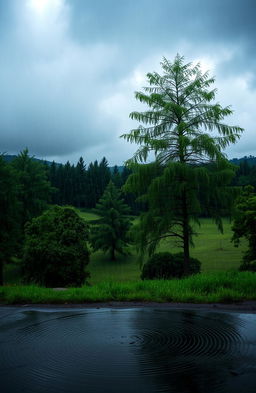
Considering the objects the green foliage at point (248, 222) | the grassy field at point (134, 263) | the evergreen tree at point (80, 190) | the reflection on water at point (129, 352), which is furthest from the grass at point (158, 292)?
the evergreen tree at point (80, 190)

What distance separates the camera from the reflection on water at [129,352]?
404 centimetres

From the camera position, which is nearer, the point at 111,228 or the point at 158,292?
the point at 158,292

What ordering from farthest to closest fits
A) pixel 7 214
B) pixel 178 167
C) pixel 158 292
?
1. pixel 7 214
2. pixel 178 167
3. pixel 158 292

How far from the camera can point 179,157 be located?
17828 millimetres

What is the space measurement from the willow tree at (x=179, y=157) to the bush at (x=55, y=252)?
3472mm

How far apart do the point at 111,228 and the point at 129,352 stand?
124 feet

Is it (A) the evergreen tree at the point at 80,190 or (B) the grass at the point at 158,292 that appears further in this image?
(A) the evergreen tree at the point at 80,190

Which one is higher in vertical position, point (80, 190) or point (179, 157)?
point (80, 190)

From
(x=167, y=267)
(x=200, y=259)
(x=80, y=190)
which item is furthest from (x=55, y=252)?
(x=80, y=190)

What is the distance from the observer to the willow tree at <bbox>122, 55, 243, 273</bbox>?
652 inches

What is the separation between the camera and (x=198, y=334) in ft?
19.5

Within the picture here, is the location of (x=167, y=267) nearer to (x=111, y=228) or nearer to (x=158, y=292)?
(x=158, y=292)

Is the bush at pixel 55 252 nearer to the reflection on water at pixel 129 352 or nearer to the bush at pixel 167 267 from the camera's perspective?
the bush at pixel 167 267

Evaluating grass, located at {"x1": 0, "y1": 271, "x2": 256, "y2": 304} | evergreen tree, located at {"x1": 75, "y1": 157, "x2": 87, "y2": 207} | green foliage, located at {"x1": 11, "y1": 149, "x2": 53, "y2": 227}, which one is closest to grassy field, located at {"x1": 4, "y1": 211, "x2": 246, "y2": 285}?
green foliage, located at {"x1": 11, "y1": 149, "x2": 53, "y2": 227}
